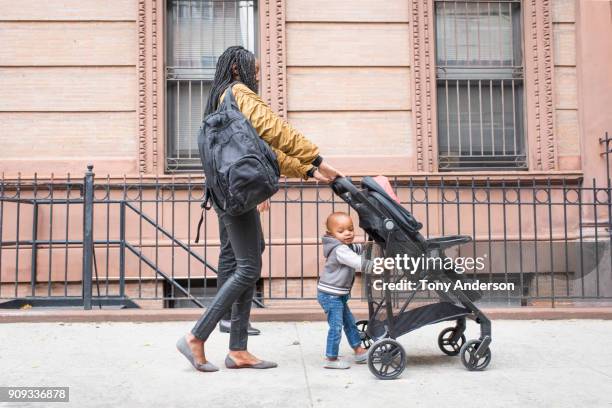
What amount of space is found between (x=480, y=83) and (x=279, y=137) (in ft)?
17.6

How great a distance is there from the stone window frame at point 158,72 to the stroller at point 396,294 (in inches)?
165

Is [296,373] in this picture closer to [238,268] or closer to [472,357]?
[238,268]

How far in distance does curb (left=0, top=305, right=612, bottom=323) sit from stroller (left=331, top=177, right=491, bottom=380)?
205 centimetres

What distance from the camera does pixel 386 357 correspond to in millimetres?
3982

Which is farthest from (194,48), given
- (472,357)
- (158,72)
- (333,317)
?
(472,357)

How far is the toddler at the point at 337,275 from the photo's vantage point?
4203 millimetres

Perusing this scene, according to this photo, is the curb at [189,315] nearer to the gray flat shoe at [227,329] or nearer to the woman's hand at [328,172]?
the gray flat shoe at [227,329]

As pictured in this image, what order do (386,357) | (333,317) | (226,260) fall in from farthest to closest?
(226,260)
(333,317)
(386,357)

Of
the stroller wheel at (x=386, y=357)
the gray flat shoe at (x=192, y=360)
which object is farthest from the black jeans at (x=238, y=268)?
the stroller wheel at (x=386, y=357)

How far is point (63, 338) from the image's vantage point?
539 cm

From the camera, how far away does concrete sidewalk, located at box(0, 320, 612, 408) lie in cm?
358

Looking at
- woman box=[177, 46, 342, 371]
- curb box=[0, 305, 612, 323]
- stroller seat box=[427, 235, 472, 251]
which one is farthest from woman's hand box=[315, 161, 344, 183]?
curb box=[0, 305, 612, 323]

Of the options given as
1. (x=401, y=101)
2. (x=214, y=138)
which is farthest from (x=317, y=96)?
(x=214, y=138)

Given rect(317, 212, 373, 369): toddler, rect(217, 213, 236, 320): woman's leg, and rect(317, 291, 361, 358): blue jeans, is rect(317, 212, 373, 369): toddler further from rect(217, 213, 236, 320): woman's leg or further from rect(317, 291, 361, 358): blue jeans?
rect(217, 213, 236, 320): woman's leg
